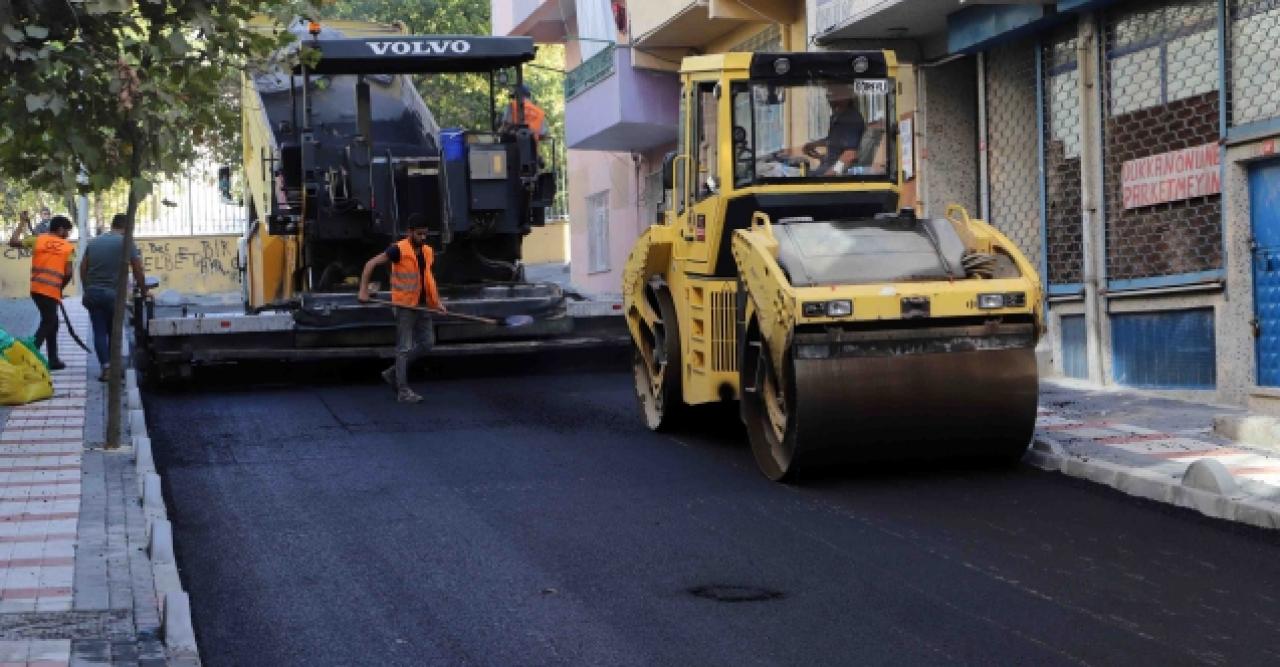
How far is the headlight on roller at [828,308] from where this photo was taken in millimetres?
9320

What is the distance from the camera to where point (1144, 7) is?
1436 cm

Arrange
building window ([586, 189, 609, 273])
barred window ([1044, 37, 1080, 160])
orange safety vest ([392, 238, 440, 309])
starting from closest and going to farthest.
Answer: orange safety vest ([392, 238, 440, 309]) < barred window ([1044, 37, 1080, 160]) < building window ([586, 189, 609, 273])

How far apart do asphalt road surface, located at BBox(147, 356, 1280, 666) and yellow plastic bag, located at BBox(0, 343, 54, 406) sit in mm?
2943

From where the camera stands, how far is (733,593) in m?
7.03

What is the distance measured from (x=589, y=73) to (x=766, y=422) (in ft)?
60.0

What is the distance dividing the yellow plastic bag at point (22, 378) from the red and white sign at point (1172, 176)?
9.30 meters

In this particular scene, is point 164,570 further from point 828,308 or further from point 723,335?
point 723,335

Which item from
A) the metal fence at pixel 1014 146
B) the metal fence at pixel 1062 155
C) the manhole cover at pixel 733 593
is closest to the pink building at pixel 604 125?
the metal fence at pixel 1014 146

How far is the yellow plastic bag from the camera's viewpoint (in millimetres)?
14250

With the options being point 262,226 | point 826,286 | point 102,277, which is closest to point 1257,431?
point 826,286

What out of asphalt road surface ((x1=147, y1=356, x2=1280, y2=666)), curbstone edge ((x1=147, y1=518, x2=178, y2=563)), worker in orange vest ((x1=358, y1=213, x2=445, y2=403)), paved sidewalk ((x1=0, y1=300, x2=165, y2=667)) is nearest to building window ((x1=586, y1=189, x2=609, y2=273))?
worker in orange vest ((x1=358, y1=213, x2=445, y2=403))

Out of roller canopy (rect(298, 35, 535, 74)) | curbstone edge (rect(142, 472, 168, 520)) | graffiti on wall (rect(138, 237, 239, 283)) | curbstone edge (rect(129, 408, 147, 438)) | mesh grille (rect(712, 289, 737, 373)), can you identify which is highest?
roller canopy (rect(298, 35, 535, 74))

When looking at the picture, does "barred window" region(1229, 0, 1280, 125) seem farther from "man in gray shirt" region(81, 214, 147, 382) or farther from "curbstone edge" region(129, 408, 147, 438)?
"man in gray shirt" region(81, 214, 147, 382)

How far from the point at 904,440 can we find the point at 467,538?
2656 millimetres
